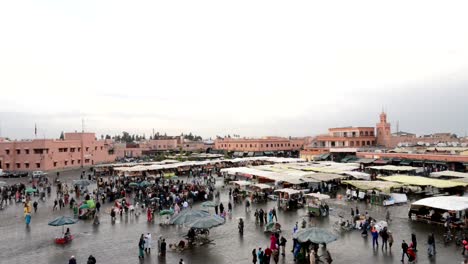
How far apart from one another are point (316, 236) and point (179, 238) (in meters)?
7.21

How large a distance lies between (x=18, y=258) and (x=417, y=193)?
2693cm

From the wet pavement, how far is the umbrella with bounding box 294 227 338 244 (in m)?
1.22

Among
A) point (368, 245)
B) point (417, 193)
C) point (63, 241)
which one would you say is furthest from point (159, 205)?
point (417, 193)

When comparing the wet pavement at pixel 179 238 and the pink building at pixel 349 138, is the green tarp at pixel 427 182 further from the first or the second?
the pink building at pixel 349 138

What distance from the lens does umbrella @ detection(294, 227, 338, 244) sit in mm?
13477

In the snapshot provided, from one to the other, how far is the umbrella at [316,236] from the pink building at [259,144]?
72.5m

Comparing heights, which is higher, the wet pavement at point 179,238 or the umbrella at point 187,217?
the umbrella at point 187,217

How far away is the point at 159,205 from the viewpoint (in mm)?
25672

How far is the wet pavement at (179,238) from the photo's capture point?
14.8 metres

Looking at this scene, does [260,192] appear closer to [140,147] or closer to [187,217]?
[187,217]

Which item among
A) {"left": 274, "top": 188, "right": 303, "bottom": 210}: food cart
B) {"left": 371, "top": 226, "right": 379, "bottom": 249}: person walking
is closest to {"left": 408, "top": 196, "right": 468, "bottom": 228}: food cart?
{"left": 371, "top": 226, "right": 379, "bottom": 249}: person walking

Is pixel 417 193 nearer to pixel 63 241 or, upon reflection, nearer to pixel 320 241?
pixel 320 241

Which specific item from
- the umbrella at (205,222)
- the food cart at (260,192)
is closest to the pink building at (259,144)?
the food cart at (260,192)

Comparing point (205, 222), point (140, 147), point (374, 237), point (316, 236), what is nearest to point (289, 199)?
point (374, 237)
